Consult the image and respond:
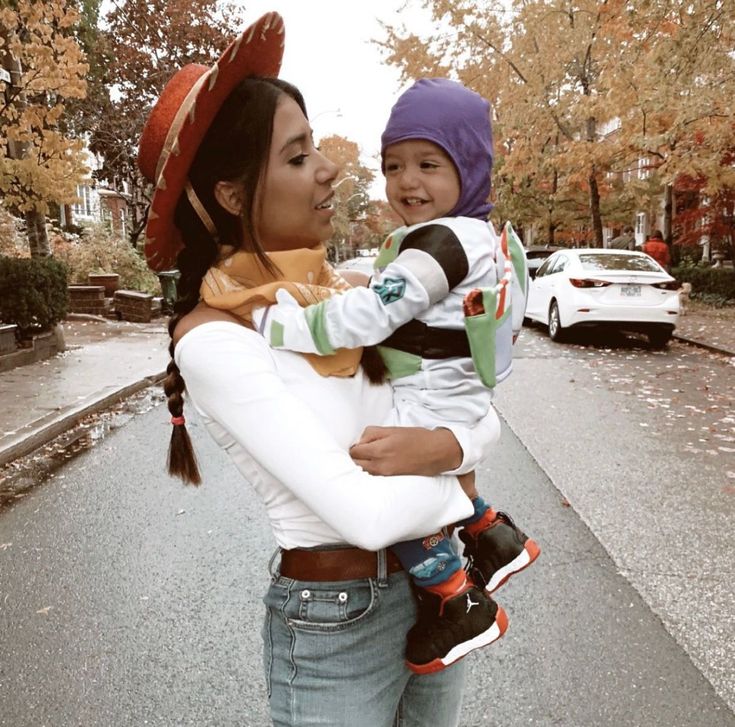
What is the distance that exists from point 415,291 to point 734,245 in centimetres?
2202

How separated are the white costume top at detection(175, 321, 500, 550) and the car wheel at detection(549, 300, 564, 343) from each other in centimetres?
1180

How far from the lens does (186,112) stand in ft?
4.31

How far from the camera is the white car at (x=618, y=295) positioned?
11.7m

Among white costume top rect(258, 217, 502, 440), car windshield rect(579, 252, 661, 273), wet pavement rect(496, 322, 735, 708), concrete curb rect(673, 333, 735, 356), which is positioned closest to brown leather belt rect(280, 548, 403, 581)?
white costume top rect(258, 217, 502, 440)

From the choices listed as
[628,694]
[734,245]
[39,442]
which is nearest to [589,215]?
[734,245]

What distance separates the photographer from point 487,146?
1.85 metres

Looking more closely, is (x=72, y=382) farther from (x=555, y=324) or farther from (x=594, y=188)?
(x=594, y=188)

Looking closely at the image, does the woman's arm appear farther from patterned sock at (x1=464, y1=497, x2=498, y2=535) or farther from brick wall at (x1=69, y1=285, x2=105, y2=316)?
brick wall at (x1=69, y1=285, x2=105, y2=316)

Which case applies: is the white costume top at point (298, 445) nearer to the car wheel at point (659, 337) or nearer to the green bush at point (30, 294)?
the green bush at point (30, 294)

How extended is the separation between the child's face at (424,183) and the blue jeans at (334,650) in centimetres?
91

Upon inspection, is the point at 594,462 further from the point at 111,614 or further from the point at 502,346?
the point at 502,346

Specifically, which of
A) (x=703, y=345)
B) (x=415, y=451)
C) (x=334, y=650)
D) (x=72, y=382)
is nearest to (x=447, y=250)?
(x=415, y=451)

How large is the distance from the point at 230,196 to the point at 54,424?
6.39m

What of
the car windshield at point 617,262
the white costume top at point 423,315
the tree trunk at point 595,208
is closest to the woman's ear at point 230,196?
the white costume top at point 423,315
